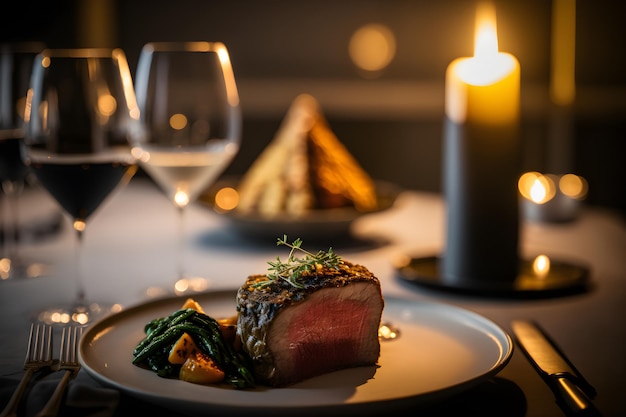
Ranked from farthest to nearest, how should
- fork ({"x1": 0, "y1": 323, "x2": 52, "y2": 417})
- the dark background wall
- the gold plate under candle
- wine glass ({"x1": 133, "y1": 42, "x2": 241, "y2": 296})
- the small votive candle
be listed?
the dark background wall < the small votive candle < wine glass ({"x1": 133, "y1": 42, "x2": 241, "y2": 296}) < the gold plate under candle < fork ({"x1": 0, "y1": 323, "x2": 52, "y2": 417})

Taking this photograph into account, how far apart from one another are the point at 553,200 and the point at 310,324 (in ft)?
4.61

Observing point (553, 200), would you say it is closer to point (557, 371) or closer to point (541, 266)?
point (541, 266)

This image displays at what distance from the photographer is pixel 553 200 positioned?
2242 millimetres

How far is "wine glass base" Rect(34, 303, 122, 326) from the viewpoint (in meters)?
1.34

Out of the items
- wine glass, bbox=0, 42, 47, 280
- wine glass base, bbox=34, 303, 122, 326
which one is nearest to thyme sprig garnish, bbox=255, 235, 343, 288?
wine glass base, bbox=34, 303, 122, 326

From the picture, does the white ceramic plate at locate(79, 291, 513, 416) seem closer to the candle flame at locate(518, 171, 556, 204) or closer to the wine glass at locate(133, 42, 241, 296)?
the wine glass at locate(133, 42, 241, 296)

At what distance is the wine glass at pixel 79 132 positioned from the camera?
1383 mm

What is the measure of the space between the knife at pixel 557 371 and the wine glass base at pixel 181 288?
0.63 metres

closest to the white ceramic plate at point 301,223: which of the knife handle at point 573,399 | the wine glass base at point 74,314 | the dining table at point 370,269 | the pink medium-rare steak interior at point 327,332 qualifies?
the dining table at point 370,269

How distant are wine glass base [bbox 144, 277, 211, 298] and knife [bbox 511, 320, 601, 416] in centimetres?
63

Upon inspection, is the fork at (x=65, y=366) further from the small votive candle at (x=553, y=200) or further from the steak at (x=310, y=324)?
the small votive candle at (x=553, y=200)

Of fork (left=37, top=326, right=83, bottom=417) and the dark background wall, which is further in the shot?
the dark background wall

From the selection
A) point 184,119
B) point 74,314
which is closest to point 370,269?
point 184,119

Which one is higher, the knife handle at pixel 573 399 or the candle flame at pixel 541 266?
the knife handle at pixel 573 399
